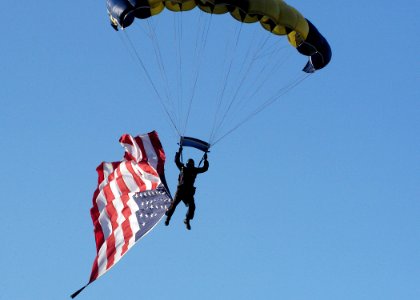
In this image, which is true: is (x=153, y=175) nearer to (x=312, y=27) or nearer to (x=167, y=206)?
(x=167, y=206)

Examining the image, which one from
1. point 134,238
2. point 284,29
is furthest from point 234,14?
point 134,238

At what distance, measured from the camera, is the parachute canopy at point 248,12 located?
25.8 meters

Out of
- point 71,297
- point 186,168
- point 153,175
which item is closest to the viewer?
point 71,297

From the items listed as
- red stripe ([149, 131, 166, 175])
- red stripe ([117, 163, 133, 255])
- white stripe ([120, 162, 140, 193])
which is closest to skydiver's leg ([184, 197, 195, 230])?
red stripe ([117, 163, 133, 255])

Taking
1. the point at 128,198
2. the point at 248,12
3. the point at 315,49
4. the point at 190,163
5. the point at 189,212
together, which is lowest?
the point at 189,212

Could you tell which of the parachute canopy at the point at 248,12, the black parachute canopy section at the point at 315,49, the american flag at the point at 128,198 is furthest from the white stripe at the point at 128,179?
the black parachute canopy section at the point at 315,49

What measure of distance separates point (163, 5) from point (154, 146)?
9.73ft

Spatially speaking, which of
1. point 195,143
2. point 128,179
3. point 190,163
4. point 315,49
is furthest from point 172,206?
point 315,49

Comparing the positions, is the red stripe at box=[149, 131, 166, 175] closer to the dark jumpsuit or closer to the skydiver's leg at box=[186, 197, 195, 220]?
the dark jumpsuit

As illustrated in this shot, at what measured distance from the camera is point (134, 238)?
2627 centimetres

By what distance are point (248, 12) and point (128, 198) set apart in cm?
476

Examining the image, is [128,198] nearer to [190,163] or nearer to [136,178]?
[136,178]

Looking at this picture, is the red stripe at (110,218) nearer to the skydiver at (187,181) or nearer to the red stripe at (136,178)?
the red stripe at (136,178)

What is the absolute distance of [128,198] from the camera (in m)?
27.4
